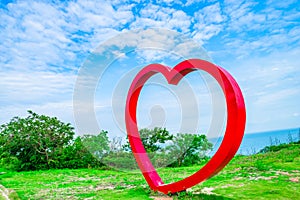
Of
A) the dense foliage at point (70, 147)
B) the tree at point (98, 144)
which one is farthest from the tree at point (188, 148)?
the tree at point (98, 144)

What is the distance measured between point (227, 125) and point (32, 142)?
41.8 feet

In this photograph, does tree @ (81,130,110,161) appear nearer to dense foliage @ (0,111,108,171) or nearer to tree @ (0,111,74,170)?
dense foliage @ (0,111,108,171)

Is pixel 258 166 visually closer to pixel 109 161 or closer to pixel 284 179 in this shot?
pixel 284 179

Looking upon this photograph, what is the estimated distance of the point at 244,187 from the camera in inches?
251

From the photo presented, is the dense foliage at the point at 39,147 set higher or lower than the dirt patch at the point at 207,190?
higher

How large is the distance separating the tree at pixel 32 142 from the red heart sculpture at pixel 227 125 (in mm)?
9687

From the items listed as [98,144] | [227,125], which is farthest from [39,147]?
[227,125]

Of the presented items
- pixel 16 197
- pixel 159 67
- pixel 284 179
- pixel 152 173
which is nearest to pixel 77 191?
pixel 16 197

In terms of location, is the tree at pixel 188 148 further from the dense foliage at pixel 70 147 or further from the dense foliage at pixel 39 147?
the dense foliage at pixel 39 147

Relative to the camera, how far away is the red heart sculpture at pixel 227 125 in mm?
4645

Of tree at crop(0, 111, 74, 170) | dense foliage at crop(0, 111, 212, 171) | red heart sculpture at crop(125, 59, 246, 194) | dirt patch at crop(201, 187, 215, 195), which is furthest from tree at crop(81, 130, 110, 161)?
dirt patch at crop(201, 187, 215, 195)

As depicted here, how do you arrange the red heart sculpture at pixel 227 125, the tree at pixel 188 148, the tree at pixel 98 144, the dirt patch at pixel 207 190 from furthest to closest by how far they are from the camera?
the tree at pixel 98 144 → the tree at pixel 188 148 → the dirt patch at pixel 207 190 → the red heart sculpture at pixel 227 125

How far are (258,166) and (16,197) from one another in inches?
273

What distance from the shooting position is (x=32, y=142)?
1477 cm
